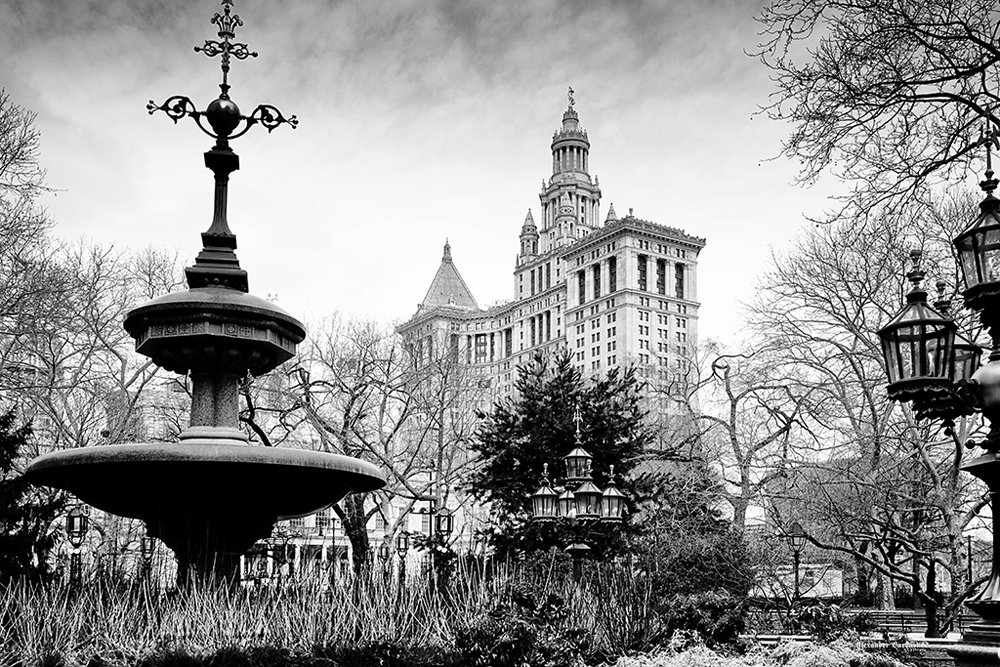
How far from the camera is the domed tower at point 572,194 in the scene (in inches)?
7638

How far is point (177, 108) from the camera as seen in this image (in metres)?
14.1

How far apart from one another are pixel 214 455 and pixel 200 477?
67 centimetres

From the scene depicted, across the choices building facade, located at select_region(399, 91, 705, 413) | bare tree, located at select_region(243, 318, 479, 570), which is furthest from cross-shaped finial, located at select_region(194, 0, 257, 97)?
building facade, located at select_region(399, 91, 705, 413)

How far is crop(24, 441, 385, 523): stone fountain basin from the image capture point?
11.2 meters

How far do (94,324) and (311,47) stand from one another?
834 inches

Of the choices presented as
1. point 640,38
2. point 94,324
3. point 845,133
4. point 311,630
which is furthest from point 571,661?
point 94,324

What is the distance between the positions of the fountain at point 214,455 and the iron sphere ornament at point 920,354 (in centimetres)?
638

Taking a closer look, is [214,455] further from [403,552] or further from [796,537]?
[403,552]

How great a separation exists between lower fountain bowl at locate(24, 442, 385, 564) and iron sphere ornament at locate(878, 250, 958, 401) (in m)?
6.16

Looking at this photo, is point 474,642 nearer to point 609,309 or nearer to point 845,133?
point 845,133

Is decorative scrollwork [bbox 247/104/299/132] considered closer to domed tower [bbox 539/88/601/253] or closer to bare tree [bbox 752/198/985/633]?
bare tree [bbox 752/198/985/633]

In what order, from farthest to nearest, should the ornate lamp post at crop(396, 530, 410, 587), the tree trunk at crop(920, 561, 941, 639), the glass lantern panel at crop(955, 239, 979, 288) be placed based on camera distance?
the tree trunk at crop(920, 561, 941, 639) < the ornate lamp post at crop(396, 530, 410, 587) < the glass lantern panel at crop(955, 239, 979, 288)

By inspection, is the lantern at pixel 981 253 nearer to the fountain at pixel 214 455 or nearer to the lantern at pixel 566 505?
the fountain at pixel 214 455

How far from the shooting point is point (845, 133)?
452 inches
